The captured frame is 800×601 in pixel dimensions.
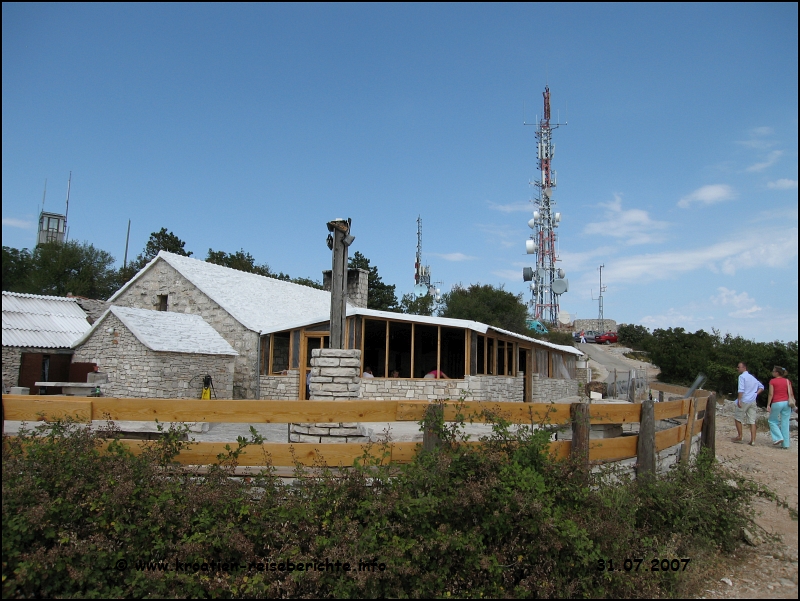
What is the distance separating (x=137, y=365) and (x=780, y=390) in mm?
13236

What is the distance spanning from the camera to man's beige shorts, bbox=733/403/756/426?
10.2 meters

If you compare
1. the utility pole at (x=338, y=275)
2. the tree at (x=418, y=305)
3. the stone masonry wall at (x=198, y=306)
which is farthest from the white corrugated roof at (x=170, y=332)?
the tree at (x=418, y=305)

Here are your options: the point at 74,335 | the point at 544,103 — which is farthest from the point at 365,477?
the point at 544,103

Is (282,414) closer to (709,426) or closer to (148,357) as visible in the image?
(709,426)

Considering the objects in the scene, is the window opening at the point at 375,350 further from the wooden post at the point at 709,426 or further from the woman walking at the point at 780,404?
the wooden post at the point at 709,426

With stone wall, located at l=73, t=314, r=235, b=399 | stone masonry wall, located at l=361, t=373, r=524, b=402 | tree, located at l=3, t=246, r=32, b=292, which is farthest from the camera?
tree, located at l=3, t=246, r=32, b=292

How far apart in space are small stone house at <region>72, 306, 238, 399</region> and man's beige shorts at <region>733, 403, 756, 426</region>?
11907 mm

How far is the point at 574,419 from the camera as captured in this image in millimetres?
5137

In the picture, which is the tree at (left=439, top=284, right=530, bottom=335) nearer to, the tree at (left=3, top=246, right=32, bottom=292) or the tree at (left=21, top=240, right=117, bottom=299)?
the tree at (left=21, top=240, right=117, bottom=299)

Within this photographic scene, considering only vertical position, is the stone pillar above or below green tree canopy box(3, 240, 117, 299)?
below

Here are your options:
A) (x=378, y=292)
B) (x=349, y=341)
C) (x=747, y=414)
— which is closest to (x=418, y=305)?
(x=378, y=292)

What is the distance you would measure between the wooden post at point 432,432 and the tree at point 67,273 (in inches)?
1212

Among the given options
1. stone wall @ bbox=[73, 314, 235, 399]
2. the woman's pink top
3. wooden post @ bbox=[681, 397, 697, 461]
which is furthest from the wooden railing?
stone wall @ bbox=[73, 314, 235, 399]

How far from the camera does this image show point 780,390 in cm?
993
